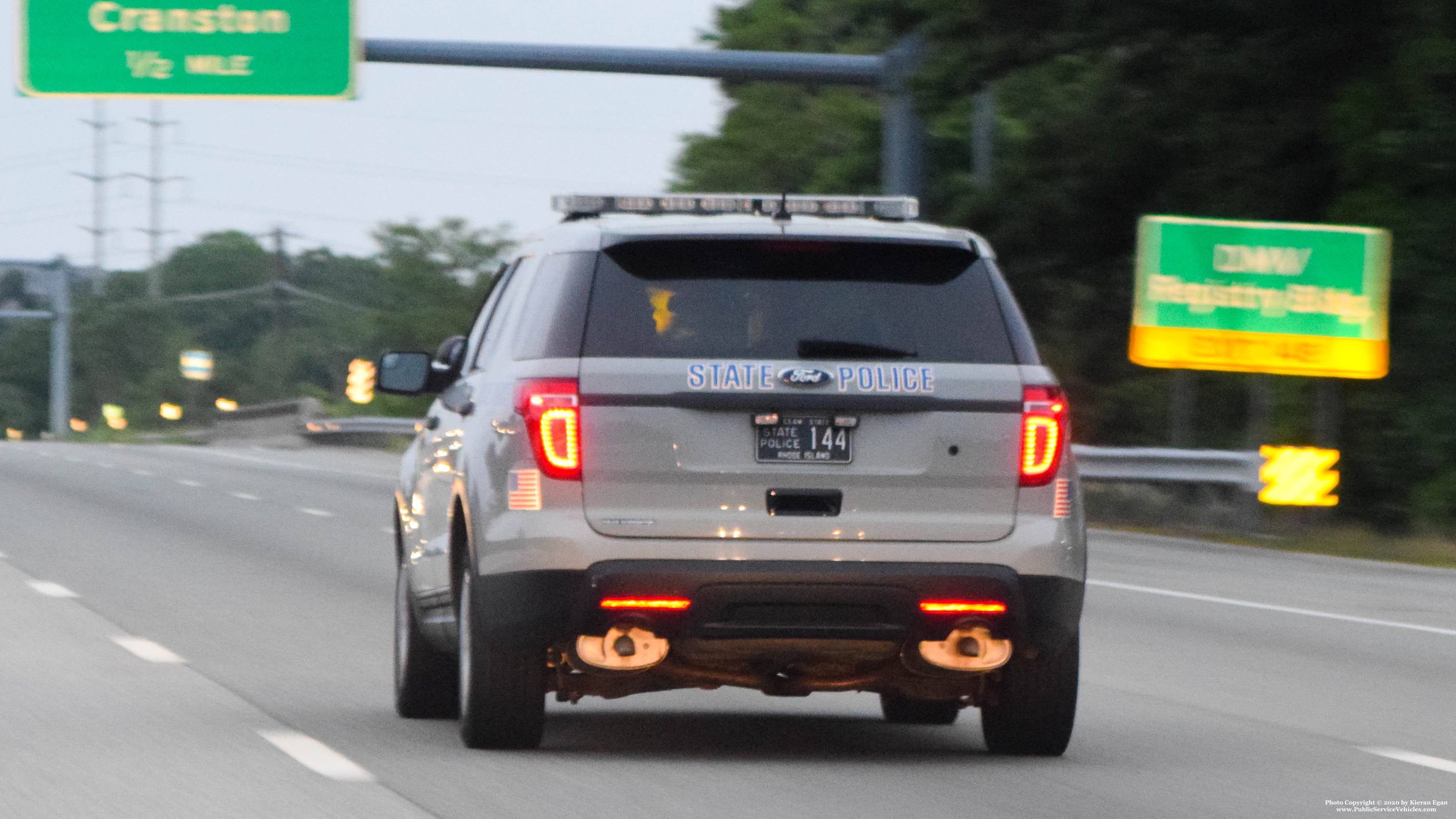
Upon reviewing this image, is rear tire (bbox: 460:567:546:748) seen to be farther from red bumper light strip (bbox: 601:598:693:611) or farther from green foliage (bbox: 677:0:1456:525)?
green foliage (bbox: 677:0:1456:525)

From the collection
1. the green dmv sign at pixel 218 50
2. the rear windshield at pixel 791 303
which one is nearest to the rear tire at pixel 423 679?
the rear windshield at pixel 791 303

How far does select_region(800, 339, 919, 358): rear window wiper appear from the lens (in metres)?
8.36

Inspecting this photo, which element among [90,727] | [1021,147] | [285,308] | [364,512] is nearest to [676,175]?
[1021,147]

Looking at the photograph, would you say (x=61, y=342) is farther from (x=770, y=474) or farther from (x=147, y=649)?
(x=770, y=474)

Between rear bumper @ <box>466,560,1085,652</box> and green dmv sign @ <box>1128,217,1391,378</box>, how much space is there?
59.3 feet

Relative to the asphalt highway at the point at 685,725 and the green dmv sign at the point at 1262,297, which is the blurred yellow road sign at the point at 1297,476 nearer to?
the green dmv sign at the point at 1262,297

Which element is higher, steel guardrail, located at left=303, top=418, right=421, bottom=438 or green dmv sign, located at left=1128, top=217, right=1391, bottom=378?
green dmv sign, located at left=1128, top=217, right=1391, bottom=378

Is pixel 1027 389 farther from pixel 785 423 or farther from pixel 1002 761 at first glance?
pixel 1002 761

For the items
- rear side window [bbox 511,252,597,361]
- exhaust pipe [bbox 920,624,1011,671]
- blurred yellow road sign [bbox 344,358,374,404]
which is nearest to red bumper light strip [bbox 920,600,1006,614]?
exhaust pipe [bbox 920,624,1011,671]

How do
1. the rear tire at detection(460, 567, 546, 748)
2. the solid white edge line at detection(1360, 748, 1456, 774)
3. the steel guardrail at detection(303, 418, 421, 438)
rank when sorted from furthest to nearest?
the steel guardrail at detection(303, 418, 421, 438) → the solid white edge line at detection(1360, 748, 1456, 774) → the rear tire at detection(460, 567, 546, 748)

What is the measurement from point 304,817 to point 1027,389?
2574mm

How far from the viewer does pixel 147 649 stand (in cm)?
1298

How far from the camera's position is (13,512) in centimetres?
2606

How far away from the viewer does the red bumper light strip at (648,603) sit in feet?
26.9
